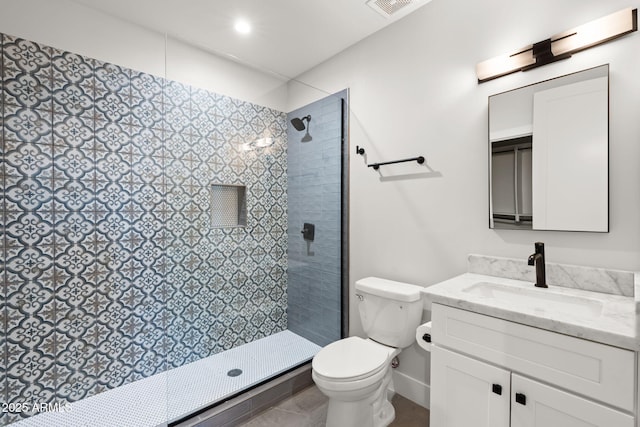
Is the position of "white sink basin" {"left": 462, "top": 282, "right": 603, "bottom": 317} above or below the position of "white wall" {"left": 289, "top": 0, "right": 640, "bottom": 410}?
below

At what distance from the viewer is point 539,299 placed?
1359 mm

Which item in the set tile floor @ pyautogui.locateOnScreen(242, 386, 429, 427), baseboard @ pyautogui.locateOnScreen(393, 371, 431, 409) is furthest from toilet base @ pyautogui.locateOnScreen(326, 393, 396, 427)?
baseboard @ pyautogui.locateOnScreen(393, 371, 431, 409)

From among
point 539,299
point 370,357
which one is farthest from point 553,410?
point 370,357

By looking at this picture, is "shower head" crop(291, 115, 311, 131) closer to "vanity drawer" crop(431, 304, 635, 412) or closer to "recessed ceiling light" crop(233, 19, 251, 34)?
"recessed ceiling light" crop(233, 19, 251, 34)

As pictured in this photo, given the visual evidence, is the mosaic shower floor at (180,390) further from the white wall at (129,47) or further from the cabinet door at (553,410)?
the white wall at (129,47)

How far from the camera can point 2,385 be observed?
1698 millimetres

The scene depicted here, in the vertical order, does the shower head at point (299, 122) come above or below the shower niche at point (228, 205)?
above

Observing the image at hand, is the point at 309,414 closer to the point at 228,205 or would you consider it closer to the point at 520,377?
the point at 520,377

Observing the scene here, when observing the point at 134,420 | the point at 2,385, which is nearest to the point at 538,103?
the point at 134,420

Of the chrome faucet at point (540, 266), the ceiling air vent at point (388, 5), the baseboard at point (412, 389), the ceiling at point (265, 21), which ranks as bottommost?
the baseboard at point (412, 389)

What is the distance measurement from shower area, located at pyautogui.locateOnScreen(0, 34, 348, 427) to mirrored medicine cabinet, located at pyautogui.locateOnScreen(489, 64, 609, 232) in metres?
1.16

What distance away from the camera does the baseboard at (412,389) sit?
1.93m

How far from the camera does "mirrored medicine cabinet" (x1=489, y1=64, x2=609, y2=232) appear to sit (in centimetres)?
133

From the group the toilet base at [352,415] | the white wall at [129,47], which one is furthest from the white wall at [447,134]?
the toilet base at [352,415]
